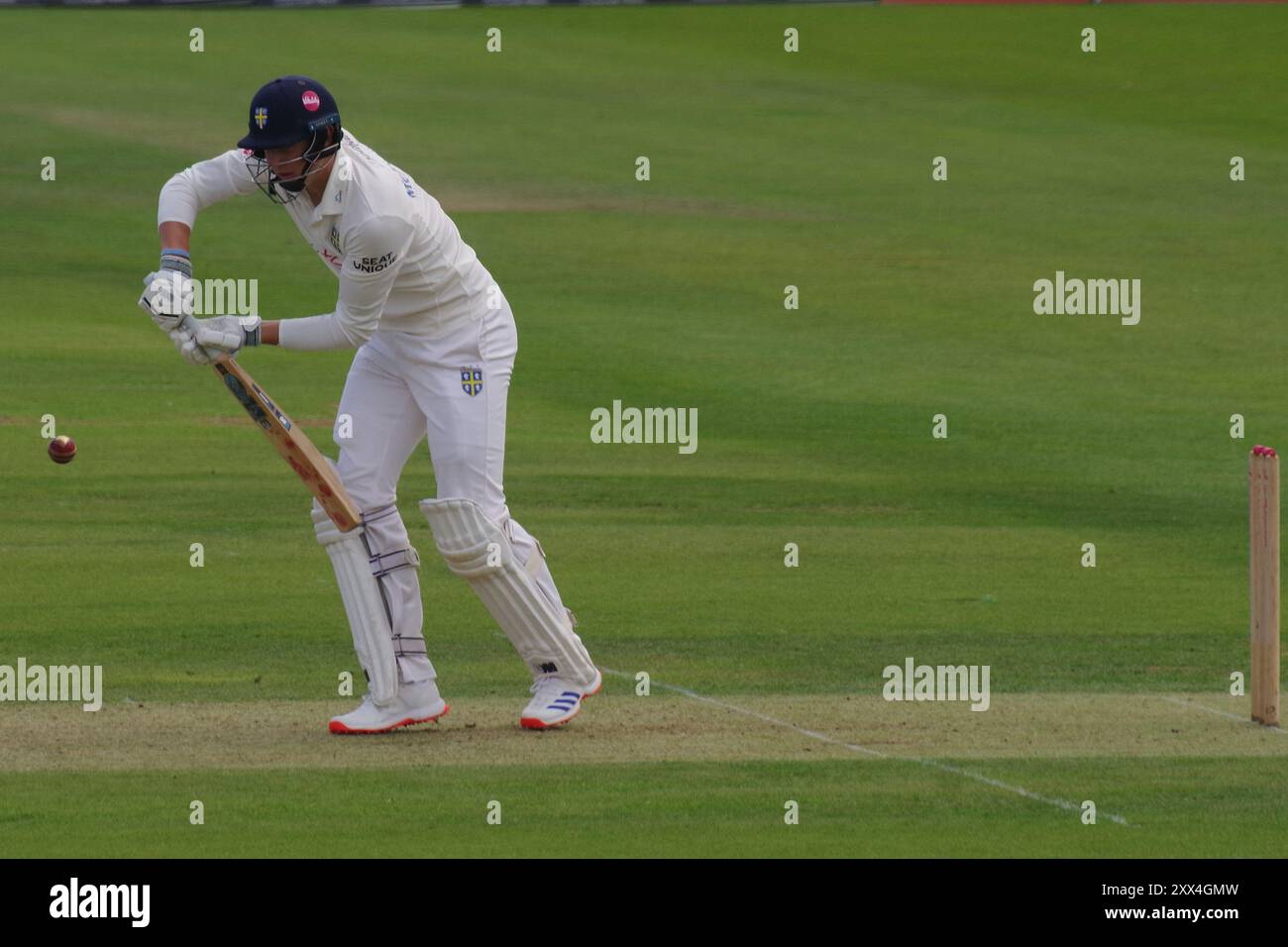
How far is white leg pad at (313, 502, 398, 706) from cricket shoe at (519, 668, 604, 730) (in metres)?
0.57

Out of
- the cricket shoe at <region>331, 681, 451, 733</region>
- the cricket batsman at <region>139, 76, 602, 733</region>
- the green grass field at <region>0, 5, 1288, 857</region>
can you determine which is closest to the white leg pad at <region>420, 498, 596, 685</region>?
the cricket batsman at <region>139, 76, 602, 733</region>

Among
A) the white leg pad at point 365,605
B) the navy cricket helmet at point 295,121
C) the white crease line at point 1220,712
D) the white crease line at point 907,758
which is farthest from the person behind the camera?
the white crease line at point 1220,712

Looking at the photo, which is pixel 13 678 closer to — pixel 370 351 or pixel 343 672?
pixel 343 672

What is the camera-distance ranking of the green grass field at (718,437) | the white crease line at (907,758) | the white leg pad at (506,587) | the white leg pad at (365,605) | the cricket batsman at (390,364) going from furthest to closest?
1. the white leg pad at (365,605)
2. the white leg pad at (506,587)
3. the cricket batsman at (390,364)
4. the green grass field at (718,437)
5. the white crease line at (907,758)

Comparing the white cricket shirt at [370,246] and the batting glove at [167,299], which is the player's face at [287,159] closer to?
the white cricket shirt at [370,246]

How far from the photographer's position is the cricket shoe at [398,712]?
9.25 metres

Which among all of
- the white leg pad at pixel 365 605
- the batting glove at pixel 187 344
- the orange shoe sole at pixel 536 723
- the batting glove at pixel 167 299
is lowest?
the orange shoe sole at pixel 536 723

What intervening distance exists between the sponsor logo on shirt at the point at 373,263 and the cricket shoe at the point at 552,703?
1872 mm

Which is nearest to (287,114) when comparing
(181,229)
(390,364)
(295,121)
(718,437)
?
(295,121)

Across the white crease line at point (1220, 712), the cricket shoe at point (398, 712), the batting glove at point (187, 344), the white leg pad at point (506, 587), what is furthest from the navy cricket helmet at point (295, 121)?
the white crease line at point (1220, 712)

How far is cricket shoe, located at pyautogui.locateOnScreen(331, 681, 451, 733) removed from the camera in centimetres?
925

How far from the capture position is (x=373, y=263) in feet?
28.6

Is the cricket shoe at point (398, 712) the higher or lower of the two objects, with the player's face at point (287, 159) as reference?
lower

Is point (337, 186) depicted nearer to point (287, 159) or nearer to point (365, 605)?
point (287, 159)
